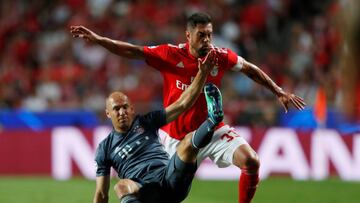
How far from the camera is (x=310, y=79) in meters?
14.2

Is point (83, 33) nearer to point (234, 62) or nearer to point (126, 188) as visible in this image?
point (126, 188)

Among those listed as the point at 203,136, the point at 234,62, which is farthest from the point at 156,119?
the point at 234,62

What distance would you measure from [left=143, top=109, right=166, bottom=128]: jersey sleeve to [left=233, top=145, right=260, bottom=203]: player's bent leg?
76 centimetres

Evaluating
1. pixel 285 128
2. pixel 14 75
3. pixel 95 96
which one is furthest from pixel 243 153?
pixel 14 75

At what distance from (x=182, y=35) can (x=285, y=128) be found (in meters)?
3.32

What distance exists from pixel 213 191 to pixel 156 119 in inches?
173

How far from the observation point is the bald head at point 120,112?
17.8ft

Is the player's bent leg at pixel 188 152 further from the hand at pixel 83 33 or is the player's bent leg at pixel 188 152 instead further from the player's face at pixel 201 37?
the player's face at pixel 201 37

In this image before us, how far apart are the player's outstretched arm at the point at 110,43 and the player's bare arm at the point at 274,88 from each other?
0.95 meters

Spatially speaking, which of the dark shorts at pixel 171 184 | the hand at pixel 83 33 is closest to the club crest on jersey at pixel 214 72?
the hand at pixel 83 33

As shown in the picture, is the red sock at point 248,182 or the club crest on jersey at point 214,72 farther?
the club crest on jersey at point 214,72

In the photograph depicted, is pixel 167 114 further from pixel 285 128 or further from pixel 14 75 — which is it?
pixel 14 75

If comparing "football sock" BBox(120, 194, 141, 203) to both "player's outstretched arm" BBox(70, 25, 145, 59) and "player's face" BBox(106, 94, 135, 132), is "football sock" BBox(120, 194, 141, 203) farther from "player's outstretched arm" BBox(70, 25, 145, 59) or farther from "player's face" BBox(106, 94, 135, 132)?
"player's outstretched arm" BBox(70, 25, 145, 59)

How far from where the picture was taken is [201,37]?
19.6 ft
